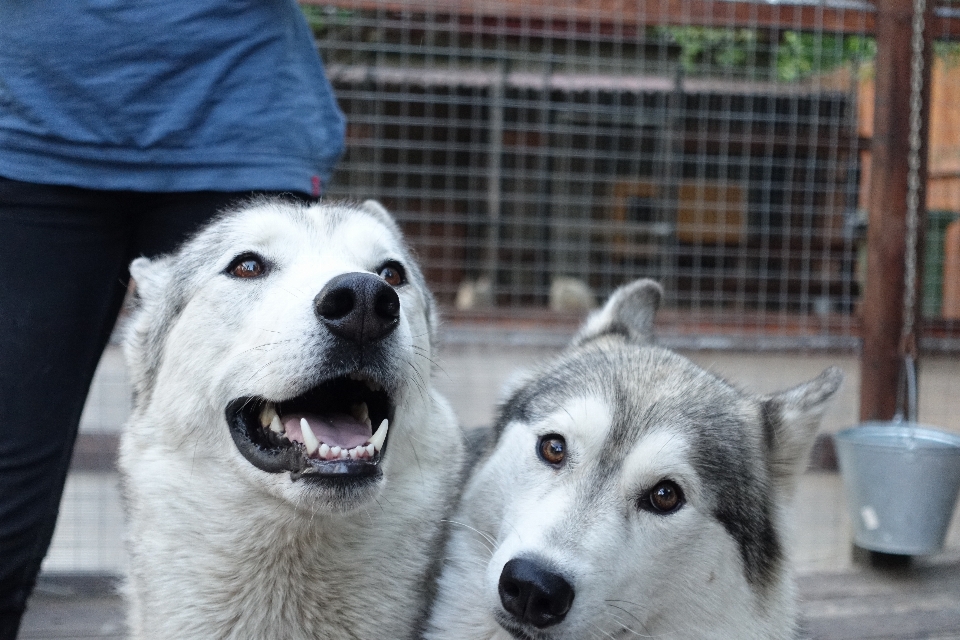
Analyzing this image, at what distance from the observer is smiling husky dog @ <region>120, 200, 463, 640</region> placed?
6.53ft

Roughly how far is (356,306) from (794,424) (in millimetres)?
1359

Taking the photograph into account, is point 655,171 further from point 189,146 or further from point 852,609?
point 189,146

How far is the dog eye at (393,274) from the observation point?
8.14 feet

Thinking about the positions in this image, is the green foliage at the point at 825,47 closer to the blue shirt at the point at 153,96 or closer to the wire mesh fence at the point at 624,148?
the wire mesh fence at the point at 624,148

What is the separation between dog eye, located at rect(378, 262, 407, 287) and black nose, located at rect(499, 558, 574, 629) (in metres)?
0.92

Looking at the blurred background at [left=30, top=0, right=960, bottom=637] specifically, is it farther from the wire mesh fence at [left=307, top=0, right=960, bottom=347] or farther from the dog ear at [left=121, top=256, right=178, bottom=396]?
the dog ear at [left=121, top=256, right=178, bottom=396]

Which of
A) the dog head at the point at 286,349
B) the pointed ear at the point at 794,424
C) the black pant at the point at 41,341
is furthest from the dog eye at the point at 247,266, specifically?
the pointed ear at the point at 794,424

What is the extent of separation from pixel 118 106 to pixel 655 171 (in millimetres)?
10607

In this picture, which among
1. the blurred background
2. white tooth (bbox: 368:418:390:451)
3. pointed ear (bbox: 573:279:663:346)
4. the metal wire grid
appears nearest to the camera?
white tooth (bbox: 368:418:390:451)

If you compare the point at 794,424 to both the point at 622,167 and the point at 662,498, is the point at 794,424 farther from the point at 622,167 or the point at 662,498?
the point at 622,167

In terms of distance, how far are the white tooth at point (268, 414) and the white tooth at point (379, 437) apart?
27cm

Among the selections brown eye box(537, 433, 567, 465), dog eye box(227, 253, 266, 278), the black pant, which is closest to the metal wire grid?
the black pant

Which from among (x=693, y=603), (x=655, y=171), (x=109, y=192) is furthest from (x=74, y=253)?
(x=655, y=171)

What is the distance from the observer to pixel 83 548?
15.8 ft
